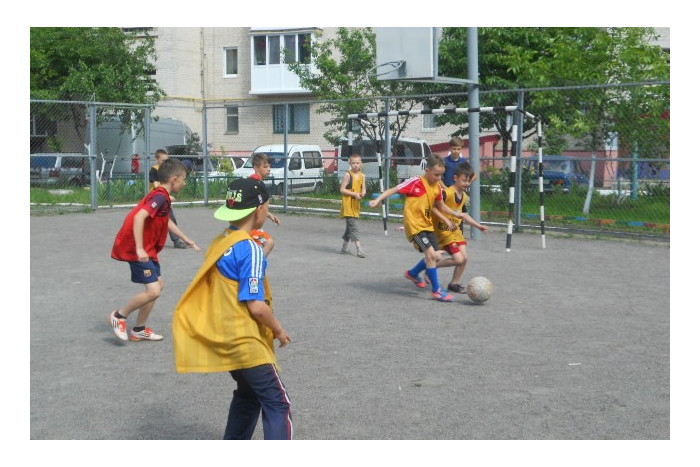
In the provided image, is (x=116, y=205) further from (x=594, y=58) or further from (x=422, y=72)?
(x=594, y=58)

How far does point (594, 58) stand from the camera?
1808 centimetres

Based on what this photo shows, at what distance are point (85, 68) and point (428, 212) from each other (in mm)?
26300

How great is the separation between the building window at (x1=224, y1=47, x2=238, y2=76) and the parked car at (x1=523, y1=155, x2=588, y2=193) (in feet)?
85.9

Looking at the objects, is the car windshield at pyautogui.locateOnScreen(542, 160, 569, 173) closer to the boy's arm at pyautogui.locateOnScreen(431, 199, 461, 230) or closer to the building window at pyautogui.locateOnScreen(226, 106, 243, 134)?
the boy's arm at pyautogui.locateOnScreen(431, 199, 461, 230)

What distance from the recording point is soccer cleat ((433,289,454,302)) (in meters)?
9.18

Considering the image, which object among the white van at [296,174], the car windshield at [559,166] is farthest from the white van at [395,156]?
the car windshield at [559,166]

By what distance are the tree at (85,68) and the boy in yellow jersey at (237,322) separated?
96.1 feet

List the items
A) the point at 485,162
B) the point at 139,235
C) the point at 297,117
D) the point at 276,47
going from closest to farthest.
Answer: the point at 139,235 → the point at 485,162 → the point at 297,117 → the point at 276,47

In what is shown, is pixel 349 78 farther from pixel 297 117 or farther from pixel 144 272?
pixel 144 272

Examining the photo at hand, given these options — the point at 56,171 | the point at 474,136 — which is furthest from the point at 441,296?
the point at 56,171

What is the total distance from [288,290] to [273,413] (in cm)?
571

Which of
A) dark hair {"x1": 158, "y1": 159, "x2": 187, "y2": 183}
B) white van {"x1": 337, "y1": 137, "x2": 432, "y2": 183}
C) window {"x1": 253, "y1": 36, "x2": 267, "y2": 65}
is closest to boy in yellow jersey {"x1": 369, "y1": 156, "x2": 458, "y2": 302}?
dark hair {"x1": 158, "y1": 159, "x2": 187, "y2": 183}

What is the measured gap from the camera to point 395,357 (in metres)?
6.76

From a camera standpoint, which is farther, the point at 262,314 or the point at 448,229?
the point at 448,229
